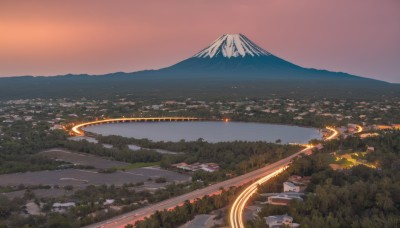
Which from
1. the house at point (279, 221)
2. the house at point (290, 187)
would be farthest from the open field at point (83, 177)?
the house at point (279, 221)

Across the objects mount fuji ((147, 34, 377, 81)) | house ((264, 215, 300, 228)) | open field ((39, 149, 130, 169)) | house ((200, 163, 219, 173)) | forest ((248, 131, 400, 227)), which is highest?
mount fuji ((147, 34, 377, 81))

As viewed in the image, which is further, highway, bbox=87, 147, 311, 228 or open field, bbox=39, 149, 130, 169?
open field, bbox=39, 149, 130, 169

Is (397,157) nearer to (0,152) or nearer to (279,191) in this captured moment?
(279,191)

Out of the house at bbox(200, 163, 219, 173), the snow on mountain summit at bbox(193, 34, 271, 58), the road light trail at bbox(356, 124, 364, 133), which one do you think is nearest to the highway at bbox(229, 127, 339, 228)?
the house at bbox(200, 163, 219, 173)

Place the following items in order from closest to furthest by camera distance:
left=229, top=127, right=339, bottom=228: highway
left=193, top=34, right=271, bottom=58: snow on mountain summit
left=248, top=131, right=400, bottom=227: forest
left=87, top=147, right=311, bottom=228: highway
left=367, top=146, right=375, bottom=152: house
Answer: left=248, top=131, right=400, bottom=227: forest → left=229, top=127, right=339, bottom=228: highway → left=87, top=147, right=311, bottom=228: highway → left=367, top=146, right=375, bottom=152: house → left=193, top=34, right=271, bottom=58: snow on mountain summit

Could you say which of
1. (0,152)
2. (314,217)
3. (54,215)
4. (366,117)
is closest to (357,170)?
(314,217)

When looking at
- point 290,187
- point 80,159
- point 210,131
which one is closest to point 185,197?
point 290,187

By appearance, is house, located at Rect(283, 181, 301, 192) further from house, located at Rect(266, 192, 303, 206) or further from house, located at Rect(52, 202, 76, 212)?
house, located at Rect(52, 202, 76, 212)
